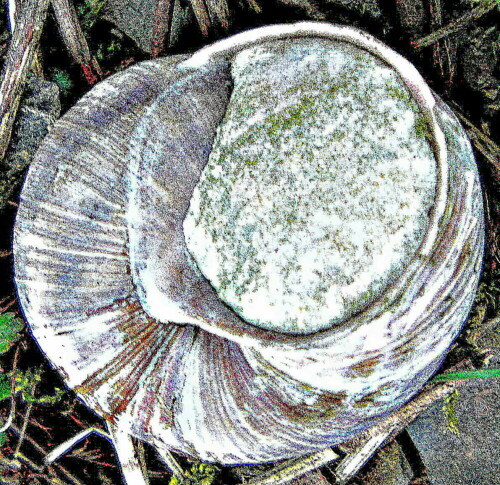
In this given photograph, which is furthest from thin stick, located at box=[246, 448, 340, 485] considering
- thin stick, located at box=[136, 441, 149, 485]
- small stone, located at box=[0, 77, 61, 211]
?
small stone, located at box=[0, 77, 61, 211]

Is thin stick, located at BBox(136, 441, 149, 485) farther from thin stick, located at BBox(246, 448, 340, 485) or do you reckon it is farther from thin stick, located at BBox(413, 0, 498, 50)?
thin stick, located at BBox(413, 0, 498, 50)

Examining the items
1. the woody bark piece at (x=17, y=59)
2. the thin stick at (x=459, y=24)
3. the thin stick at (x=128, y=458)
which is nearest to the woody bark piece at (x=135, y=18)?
the woody bark piece at (x=17, y=59)

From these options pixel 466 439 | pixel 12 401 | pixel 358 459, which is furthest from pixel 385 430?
pixel 12 401

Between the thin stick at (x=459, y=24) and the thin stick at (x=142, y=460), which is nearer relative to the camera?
the thin stick at (x=459, y=24)

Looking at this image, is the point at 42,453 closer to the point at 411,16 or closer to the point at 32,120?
the point at 32,120

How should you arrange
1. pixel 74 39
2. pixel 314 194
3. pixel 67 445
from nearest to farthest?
pixel 314 194, pixel 74 39, pixel 67 445

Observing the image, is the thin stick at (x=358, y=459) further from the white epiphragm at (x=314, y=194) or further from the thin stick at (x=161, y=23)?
the thin stick at (x=161, y=23)

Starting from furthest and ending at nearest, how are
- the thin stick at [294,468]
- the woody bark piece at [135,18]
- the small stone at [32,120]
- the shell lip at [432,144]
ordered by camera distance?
the thin stick at [294,468] → the woody bark piece at [135,18] → the small stone at [32,120] → the shell lip at [432,144]

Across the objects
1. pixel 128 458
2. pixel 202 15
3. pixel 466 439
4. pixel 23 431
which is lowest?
pixel 466 439

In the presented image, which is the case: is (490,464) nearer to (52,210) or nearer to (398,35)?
(398,35)

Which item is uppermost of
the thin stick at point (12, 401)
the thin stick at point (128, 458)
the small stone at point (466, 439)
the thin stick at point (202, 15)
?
the thin stick at point (202, 15)
